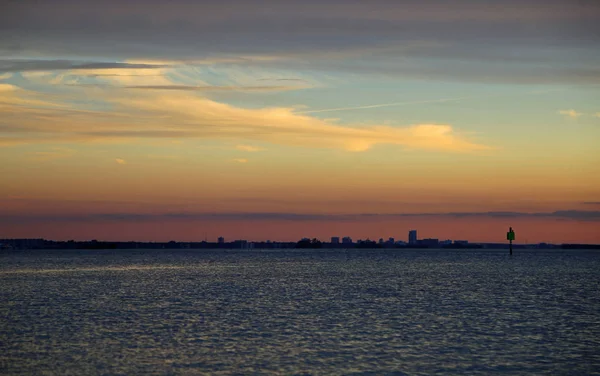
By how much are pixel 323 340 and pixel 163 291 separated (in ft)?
138

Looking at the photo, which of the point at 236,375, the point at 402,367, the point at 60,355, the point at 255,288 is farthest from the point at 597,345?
the point at 255,288

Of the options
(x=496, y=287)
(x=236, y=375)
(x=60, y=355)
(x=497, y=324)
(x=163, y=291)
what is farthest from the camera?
(x=496, y=287)

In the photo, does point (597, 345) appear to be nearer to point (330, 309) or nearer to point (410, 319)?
point (410, 319)

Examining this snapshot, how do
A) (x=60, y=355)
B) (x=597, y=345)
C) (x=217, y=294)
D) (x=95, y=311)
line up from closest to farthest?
(x=60, y=355) < (x=597, y=345) < (x=95, y=311) < (x=217, y=294)

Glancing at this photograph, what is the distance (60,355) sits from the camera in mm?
37062

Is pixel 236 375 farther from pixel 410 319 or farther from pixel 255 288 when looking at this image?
pixel 255 288

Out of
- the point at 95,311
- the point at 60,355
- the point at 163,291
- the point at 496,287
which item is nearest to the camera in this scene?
the point at 60,355

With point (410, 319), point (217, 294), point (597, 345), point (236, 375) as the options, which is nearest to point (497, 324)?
point (410, 319)

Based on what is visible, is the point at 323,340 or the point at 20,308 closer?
the point at 323,340

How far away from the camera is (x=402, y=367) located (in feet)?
111

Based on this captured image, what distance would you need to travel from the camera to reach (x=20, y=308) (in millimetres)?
61344

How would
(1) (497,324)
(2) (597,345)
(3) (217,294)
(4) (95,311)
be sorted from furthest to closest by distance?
(3) (217,294)
(4) (95,311)
(1) (497,324)
(2) (597,345)

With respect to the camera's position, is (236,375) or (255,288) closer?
(236,375)

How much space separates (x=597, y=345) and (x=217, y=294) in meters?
43.2
